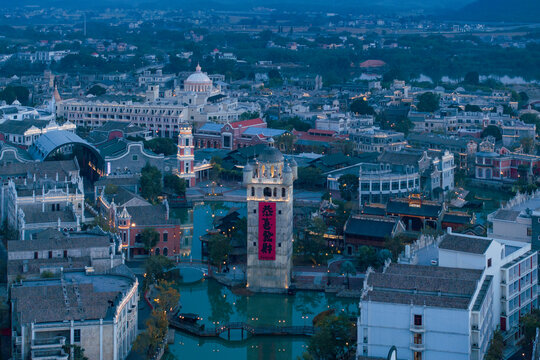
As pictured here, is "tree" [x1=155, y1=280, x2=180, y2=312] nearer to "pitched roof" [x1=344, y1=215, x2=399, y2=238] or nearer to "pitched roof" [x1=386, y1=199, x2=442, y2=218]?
"pitched roof" [x1=344, y1=215, x2=399, y2=238]

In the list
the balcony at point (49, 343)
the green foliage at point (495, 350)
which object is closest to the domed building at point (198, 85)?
the balcony at point (49, 343)

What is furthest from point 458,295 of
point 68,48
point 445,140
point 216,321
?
point 68,48

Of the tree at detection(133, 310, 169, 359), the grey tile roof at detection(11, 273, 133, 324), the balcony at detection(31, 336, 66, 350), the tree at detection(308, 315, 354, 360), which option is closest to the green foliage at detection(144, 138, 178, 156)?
the tree at detection(133, 310, 169, 359)

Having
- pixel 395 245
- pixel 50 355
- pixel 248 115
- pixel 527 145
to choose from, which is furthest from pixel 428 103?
pixel 50 355

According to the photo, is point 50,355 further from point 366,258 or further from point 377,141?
point 377,141

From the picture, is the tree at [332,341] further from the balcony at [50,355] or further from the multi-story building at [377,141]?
the multi-story building at [377,141]
